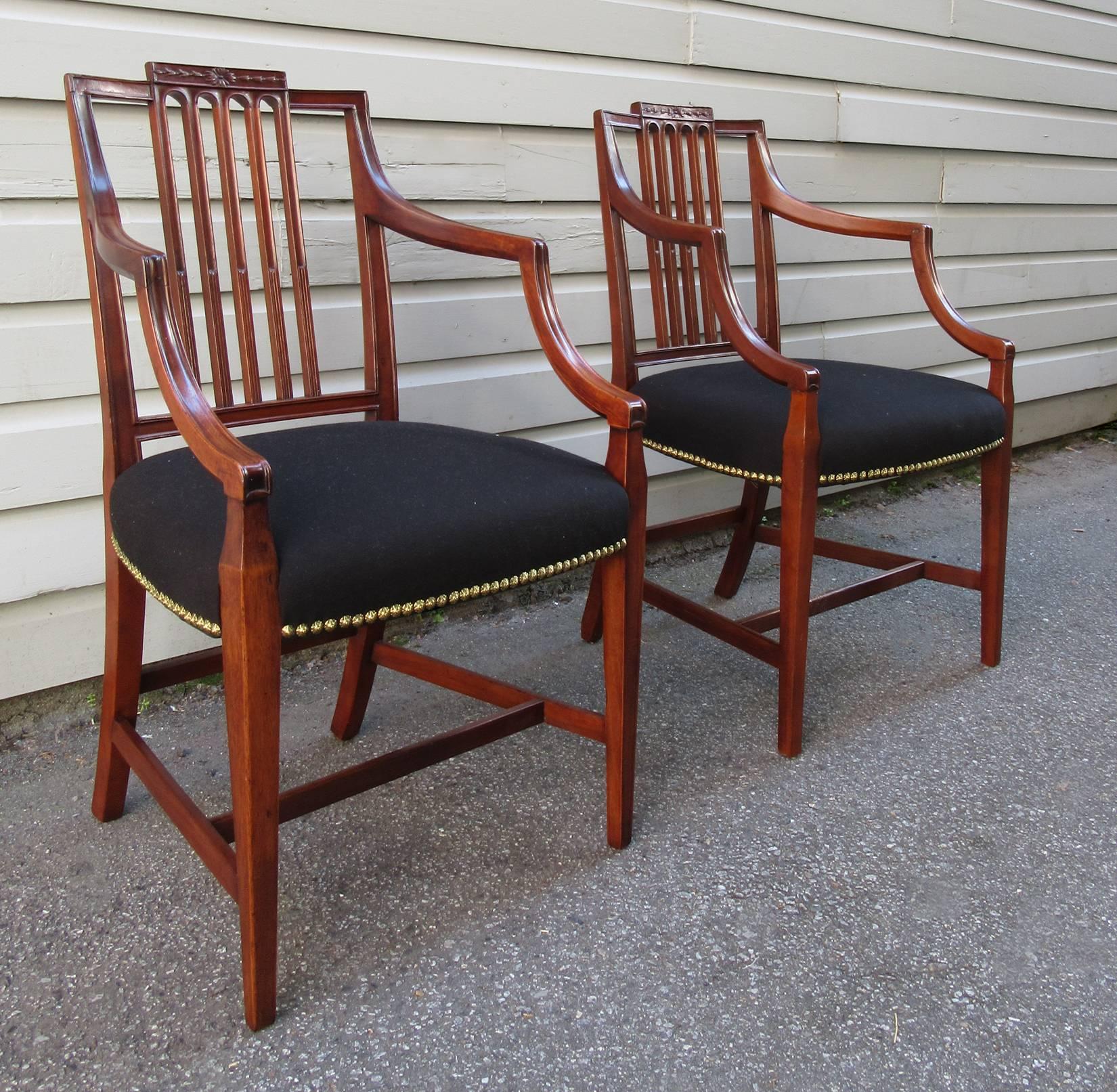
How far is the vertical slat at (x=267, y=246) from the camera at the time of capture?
139cm

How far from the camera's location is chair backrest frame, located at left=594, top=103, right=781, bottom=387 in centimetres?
174

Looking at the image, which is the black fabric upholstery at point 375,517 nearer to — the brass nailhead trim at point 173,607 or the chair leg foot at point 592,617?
the brass nailhead trim at point 173,607

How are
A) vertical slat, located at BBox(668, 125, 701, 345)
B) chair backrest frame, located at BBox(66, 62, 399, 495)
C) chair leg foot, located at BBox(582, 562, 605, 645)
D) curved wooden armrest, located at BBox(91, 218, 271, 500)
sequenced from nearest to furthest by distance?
1. curved wooden armrest, located at BBox(91, 218, 271, 500)
2. chair backrest frame, located at BBox(66, 62, 399, 495)
3. vertical slat, located at BBox(668, 125, 701, 345)
4. chair leg foot, located at BBox(582, 562, 605, 645)

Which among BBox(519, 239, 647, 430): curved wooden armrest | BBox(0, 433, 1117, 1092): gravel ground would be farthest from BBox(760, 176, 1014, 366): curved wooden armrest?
BBox(519, 239, 647, 430): curved wooden armrest

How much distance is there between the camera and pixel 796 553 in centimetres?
161

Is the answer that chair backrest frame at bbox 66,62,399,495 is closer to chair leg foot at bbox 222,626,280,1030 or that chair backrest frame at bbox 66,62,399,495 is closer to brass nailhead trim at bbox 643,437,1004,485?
chair leg foot at bbox 222,626,280,1030

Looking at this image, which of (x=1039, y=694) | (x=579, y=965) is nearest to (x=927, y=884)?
(x=579, y=965)

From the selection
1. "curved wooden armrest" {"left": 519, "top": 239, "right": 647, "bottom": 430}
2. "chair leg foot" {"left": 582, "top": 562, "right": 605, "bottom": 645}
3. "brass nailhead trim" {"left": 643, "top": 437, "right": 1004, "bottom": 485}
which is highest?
"curved wooden armrest" {"left": 519, "top": 239, "right": 647, "bottom": 430}

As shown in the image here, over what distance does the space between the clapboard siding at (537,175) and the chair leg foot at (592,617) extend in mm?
396

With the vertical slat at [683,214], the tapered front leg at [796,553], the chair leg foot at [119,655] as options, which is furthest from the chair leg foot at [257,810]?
the vertical slat at [683,214]

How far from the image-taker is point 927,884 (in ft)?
4.52

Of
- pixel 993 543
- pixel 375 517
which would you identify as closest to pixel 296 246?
pixel 375 517

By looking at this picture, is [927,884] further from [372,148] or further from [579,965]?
[372,148]

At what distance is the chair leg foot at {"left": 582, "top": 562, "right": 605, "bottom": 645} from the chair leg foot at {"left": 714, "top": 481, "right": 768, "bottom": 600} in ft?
1.16
